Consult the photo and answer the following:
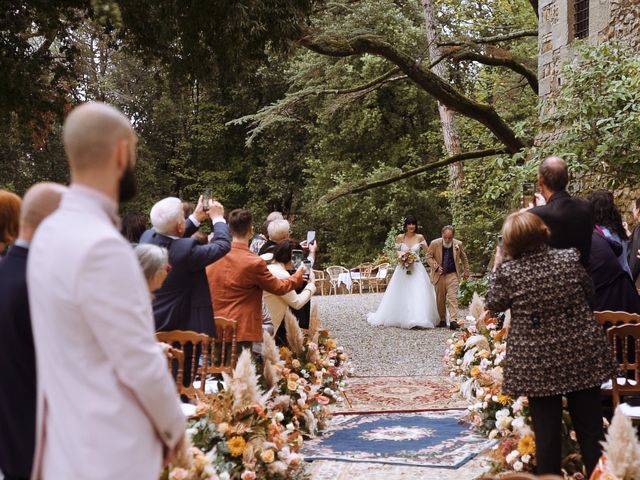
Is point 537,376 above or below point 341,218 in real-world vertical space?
below

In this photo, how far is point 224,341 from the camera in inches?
217

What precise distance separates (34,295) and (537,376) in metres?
2.74

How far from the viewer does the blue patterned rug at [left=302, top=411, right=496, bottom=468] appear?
6.23 metres

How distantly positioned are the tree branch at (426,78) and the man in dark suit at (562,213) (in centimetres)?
1081

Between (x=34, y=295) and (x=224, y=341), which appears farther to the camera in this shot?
(x=224, y=341)

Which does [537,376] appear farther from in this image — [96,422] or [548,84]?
[548,84]

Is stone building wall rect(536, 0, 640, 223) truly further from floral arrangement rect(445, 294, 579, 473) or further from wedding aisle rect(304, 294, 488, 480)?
floral arrangement rect(445, 294, 579, 473)

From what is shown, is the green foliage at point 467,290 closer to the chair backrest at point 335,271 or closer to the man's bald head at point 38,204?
the chair backrest at point 335,271

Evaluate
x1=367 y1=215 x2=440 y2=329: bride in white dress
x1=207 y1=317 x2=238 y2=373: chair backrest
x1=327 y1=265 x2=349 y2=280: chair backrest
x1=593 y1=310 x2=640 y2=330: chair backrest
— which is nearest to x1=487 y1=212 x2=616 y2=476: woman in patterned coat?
x1=593 y1=310 x2=640 y2=330: chair backrest

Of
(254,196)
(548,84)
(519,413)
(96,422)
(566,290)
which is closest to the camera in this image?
(96,422)

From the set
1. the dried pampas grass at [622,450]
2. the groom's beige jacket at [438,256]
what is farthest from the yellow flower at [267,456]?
the groom's beige jacket at [438,256]

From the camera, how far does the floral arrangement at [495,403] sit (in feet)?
16.4

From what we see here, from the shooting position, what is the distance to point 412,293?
51.6ft

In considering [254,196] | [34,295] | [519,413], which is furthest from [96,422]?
[254,196]
